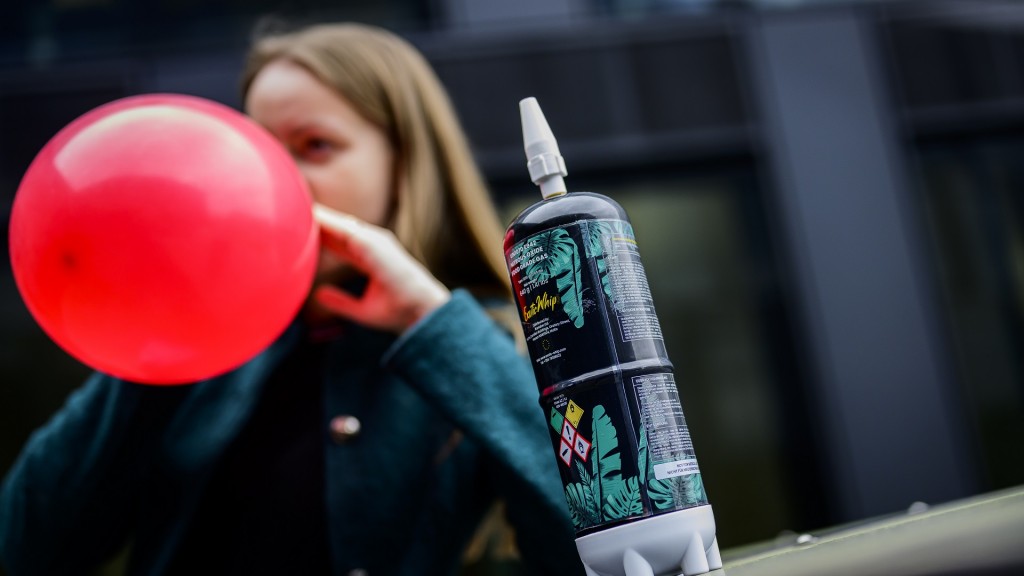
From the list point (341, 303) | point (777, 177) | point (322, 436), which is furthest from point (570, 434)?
point (777, 177)

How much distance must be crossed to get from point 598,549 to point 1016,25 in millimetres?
4837

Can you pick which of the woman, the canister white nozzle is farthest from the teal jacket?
the canister white nozzle

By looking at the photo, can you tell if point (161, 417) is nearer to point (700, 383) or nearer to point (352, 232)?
point (352, 232)

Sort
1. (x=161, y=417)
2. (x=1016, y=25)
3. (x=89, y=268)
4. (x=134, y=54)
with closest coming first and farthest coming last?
(x=89, y=268) → (x=161, y=417) → (x=134, y=54) → (x=1016, y=25)

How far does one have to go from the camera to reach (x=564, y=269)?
2.20 feet

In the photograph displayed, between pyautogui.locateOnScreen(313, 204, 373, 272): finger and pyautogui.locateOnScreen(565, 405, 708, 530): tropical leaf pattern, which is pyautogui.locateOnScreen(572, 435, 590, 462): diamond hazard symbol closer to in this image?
pyautogui.locateOnScreen(565, 405, 708, 530): tropical leaf pattern

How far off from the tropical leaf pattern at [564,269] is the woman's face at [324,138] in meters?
0.61

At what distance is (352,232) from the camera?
107cm

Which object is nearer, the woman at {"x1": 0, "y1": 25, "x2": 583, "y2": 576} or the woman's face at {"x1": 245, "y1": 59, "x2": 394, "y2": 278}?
the woman at {"x1": 0, "y1": 25, "x2": 583, "y2": 576}

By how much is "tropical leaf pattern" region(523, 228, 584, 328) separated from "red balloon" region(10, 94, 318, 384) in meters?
0.34

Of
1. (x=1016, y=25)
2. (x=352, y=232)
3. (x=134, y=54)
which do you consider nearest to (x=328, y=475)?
(x=352, y=232)

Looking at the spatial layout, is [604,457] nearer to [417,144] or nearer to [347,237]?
[347,237]

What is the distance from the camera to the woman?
1.10m

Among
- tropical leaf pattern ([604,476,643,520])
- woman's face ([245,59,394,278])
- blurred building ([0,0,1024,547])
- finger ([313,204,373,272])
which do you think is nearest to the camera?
tropical leaf pattern ([604,476,643,520])
